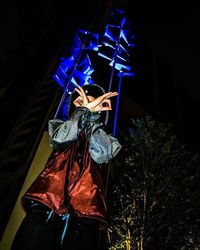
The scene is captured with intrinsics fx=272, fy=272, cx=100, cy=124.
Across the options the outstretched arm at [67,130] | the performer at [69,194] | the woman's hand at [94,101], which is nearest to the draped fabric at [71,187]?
the performer at [69,194]

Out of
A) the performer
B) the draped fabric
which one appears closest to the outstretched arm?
the performer

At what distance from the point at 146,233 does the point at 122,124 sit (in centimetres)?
421

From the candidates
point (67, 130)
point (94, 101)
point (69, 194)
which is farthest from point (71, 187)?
point (94, 101)

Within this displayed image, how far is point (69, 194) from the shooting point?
3033mm

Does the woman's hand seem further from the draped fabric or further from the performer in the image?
the draped fabric

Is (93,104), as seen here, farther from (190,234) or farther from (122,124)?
(122,124)

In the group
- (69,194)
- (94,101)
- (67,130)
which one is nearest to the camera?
(69,194)

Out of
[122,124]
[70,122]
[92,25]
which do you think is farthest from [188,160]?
[70,122]

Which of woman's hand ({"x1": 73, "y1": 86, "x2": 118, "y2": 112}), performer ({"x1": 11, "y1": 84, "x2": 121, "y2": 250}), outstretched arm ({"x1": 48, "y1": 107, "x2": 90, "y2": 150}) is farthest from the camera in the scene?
woman's hand ({"x1": 73, "y1": 86, "x2": 118, "y2": 112})

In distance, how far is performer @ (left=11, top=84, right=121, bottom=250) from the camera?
9.20ft

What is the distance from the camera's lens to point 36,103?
18.0ft

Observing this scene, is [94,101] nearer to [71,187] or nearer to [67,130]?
[67,130]

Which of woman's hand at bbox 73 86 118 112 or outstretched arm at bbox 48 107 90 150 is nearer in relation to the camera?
outstretched arm at bbox 48 107 90 150

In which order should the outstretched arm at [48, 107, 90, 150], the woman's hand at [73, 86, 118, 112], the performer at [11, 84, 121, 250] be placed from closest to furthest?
the performer at [11, 84, 121, 250]
the outstretched arm at [48, 107, 90, 150]
the woman's hand at [73, 86, 118, 112]
